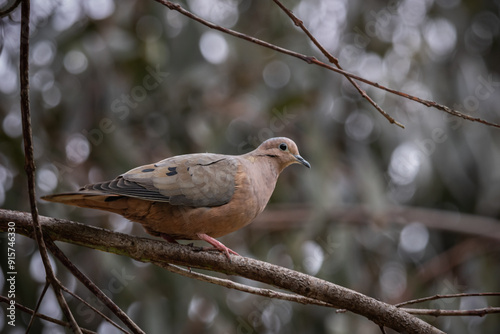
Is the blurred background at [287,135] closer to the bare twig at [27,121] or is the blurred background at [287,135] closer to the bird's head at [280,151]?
the bird's head at [280,151]

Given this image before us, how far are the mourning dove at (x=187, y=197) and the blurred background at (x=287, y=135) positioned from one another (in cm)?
226

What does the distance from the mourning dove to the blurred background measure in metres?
2.26

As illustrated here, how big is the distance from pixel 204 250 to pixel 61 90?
3935 millimetres

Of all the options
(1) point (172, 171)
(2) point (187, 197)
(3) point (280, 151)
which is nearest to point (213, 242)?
(2) point (187, 197)

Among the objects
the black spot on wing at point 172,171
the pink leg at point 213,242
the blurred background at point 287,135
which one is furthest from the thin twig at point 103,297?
the blurred background at point 287,135

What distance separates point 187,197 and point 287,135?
3.85m

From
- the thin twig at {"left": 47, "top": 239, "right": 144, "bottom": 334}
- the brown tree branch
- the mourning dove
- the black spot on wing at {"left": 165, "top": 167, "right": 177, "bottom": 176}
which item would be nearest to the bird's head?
the mourning dove

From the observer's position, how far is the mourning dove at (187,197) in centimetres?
266

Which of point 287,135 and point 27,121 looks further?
point 287,135

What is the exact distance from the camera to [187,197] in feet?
9.20

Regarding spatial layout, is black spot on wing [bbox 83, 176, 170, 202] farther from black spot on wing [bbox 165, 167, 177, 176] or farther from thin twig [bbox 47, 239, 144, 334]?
thin twig [bbox 47, 239, 144, 334]

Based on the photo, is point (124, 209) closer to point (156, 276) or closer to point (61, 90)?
point (156, 276)

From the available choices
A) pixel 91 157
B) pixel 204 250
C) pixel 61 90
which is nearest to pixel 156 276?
pixel 91 157

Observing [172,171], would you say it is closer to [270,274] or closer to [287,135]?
[270,274]
